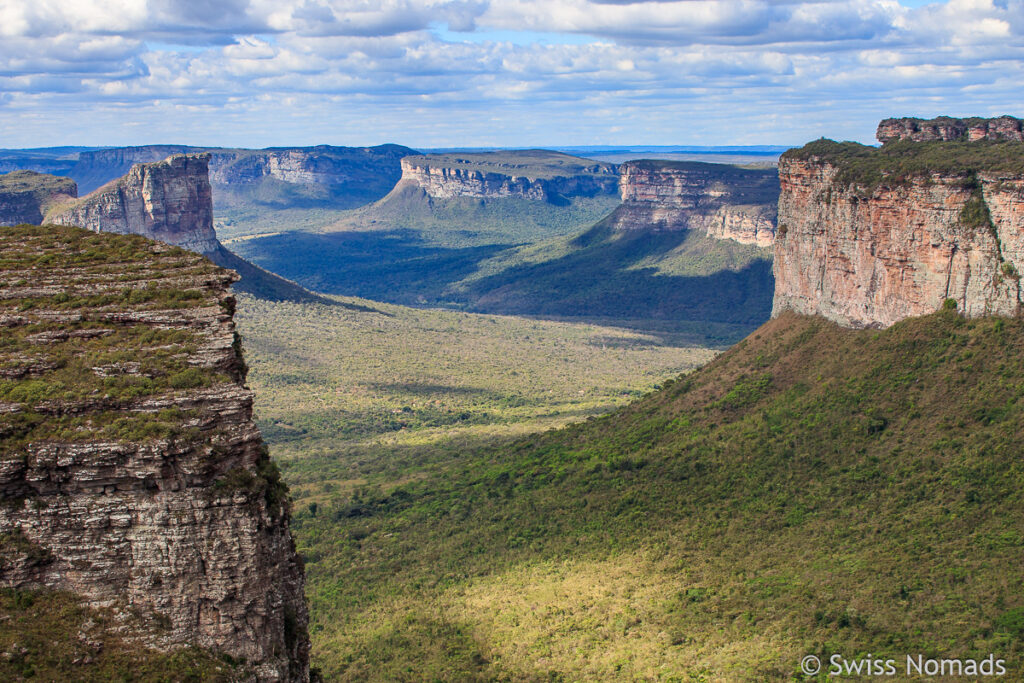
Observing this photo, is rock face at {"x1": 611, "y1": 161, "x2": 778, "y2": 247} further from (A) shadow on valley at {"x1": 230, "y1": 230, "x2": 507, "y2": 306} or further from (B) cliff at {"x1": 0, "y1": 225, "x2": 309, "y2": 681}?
(B) cliff at {"x1": 0, "y1": 225, "x2": 309, "y2": 681}

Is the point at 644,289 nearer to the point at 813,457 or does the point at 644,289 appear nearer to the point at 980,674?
the point at 813,457

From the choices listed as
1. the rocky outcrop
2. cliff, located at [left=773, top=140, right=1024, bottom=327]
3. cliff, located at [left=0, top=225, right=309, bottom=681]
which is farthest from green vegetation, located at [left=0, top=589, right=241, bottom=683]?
the rocky outcrop

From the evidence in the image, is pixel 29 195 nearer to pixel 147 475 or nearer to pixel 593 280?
pixel 593 280

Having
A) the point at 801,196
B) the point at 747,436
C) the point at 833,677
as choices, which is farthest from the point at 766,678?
the point at 801,196

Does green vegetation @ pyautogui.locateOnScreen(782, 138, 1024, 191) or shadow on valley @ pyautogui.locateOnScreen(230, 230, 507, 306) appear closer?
green vegetation @ pyautogui.locateOnScreen(782, 138, 1024, 191)

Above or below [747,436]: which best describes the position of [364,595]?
below

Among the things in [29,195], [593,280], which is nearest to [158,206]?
[29,195]

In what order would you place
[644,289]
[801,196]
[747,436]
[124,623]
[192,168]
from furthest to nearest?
[644,289], [192,168], [801,196], [747,436], [124,623]
